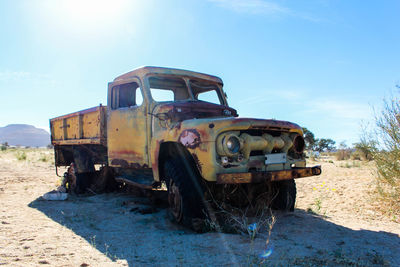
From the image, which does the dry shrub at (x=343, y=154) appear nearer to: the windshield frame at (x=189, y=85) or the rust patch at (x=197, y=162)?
the windshield frame at (x=189, y=85)

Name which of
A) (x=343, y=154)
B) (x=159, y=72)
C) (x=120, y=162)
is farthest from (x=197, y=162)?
(x=343, y=154)

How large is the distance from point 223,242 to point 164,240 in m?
0.70

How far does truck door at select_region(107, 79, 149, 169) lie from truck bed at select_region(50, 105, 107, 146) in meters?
0.51

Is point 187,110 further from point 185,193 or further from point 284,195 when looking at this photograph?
point 284,195

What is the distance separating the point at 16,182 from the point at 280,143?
8045mm

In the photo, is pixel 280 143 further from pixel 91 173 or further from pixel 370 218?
pixel 91 173

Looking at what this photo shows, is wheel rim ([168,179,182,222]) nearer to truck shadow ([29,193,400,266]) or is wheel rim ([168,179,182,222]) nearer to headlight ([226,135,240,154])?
truck shadow ([29,193,400,266])

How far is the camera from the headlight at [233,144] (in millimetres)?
3644

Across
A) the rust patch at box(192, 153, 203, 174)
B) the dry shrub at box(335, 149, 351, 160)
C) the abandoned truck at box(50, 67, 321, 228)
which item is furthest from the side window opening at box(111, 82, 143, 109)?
the dry shrub at box(335, 149, 351, 160)

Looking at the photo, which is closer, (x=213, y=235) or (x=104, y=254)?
(x=104, y=254)

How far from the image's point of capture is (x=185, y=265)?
2807 millimetres

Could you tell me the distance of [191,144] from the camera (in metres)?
3.75

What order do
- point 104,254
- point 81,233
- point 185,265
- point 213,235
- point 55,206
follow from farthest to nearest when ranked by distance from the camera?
point 55,206 < point 81,233 < point 213,235 < point 104,254 < point 185,265

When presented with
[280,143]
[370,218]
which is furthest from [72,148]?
[370,218]
